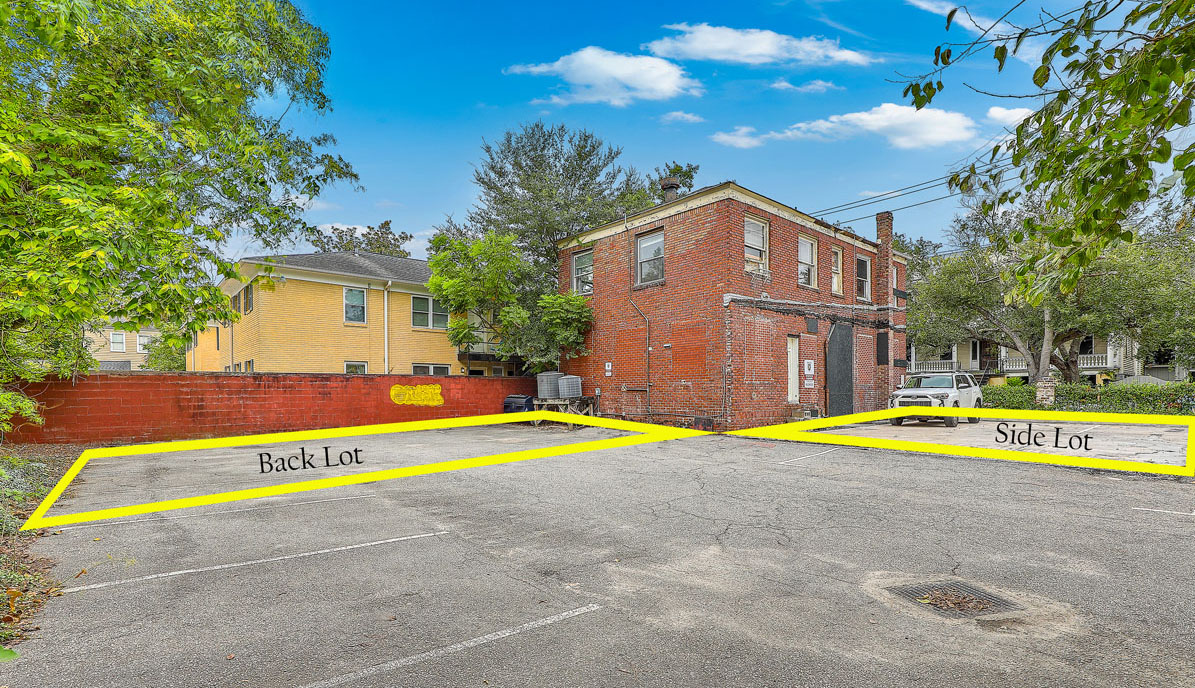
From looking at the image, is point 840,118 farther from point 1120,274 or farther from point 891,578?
point 891,578

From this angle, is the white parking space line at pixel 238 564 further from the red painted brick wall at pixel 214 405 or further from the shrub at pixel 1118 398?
the shrub at pixel 1118 398

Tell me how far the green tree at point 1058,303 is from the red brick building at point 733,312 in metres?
5.34

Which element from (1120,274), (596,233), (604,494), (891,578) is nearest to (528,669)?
(891,578)

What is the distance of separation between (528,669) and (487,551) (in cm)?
234

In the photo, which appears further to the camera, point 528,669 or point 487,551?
point 487,551

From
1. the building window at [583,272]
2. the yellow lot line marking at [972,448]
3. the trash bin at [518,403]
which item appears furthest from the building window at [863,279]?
the trash bin at [518,403]

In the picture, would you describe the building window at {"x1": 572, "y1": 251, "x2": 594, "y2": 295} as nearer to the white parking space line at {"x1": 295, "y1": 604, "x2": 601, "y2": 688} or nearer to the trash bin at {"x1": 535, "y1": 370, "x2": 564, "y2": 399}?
the trash bin at {"x1": 535, "y1": 370, "x2": 564, "y2": 399}

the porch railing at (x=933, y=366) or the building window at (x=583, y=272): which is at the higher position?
the building window at (x=583, y=272)

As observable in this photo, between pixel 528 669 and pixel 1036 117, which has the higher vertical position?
pixel 1036 117

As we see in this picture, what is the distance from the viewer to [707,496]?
26.1 feet

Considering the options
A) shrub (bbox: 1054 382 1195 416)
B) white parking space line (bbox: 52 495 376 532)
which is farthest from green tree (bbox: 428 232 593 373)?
shrub (bbox: 1054 382 1195 416)

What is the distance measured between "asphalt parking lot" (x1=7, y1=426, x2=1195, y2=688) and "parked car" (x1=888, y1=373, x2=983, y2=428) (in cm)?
1020

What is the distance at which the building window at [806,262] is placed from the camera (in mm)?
18719

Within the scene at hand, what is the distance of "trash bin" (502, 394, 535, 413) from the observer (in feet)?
70.1
